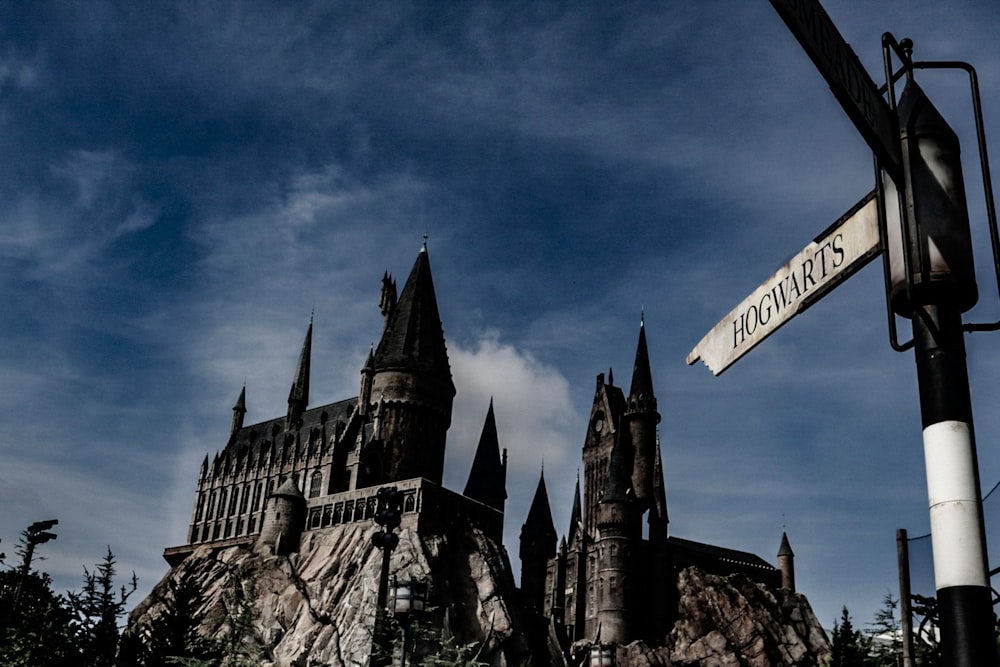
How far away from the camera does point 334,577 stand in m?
73.1

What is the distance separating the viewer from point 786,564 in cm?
11681

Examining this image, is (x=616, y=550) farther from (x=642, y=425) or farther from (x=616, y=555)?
(x=642, y=425)

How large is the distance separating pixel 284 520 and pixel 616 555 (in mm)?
30268

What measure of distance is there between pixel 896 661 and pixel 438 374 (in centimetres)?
7046

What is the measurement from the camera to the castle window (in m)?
84.2

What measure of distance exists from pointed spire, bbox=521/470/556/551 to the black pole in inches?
4155

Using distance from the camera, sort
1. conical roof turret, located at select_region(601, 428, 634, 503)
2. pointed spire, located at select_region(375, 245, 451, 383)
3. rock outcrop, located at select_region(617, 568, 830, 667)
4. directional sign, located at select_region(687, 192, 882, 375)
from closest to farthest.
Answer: directional sign, located at select_region(687, 192, 882, 375) → rock outcrop, located at select_region(617, 568, 830, 667) → pointed spire, located at select_region(375, 245, 451, 383) → conical roof turret, located at select_region(601, 428, 634, 503)

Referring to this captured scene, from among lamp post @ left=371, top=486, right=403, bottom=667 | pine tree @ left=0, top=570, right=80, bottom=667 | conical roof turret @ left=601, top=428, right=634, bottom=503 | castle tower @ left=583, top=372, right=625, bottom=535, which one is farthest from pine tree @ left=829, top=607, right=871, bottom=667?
castle tower @ left=583, top=372, right=625, bottom=535

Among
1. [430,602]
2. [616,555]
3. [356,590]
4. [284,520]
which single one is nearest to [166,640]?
[430,602]

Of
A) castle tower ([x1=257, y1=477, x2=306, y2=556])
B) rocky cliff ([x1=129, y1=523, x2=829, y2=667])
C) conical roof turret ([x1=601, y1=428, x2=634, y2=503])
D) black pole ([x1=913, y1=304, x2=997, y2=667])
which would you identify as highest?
conical roof turret ([x1=601, y1=428, x2=634, y2=503])

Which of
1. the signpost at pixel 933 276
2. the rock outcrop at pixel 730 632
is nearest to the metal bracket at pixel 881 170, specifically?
the signpost at pixel 933 276

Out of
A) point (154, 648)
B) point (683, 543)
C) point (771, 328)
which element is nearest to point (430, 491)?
point (683, 543)

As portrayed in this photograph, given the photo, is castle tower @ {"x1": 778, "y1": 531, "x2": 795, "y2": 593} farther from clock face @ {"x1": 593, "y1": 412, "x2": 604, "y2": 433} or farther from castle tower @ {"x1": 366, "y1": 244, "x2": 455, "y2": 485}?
castle tower @ {"x1": 366, "y1": 244, "x2": 455, "y2": 485}

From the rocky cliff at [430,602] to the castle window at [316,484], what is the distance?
517cm
